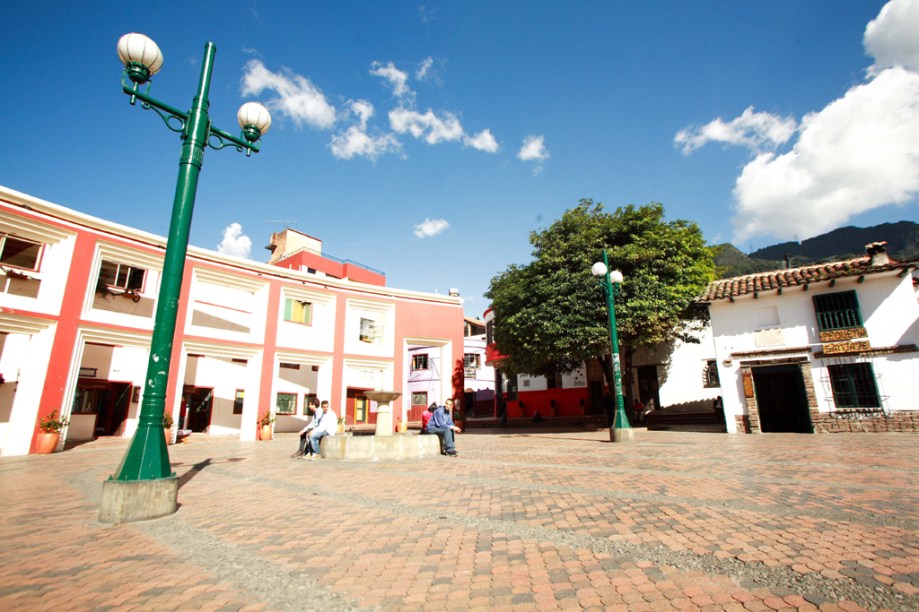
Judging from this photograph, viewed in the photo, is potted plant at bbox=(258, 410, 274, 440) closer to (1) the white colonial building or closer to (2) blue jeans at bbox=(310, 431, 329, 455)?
(2) blue jeans at bbox=(310, 431, 329, 455)

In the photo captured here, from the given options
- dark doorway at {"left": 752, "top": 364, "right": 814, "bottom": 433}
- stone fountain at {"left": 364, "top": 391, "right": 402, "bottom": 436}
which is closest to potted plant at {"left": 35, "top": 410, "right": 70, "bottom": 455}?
stone fountain at {"left": 364, "top": 391, "right": 402, "bottom": 436}

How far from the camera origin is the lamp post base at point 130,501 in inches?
186

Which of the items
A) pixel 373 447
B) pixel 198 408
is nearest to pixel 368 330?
pixel 198 408

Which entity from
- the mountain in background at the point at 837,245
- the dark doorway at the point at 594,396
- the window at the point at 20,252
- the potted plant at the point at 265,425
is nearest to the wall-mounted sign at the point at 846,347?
the dark doorway at the point at 594,396

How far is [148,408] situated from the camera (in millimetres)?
5078

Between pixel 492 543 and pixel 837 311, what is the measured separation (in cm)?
1684

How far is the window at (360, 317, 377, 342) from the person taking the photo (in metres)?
21.2

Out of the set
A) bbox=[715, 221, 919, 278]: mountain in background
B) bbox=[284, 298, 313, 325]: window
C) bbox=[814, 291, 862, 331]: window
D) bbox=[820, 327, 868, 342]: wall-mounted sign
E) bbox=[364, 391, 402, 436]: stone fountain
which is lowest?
bbox=[364, 391, 402, 436]: stone fountain

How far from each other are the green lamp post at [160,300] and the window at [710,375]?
83.4 feet

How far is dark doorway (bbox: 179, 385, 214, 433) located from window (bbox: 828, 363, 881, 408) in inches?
1026

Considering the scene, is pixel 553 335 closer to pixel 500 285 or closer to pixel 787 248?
pixel 500 285

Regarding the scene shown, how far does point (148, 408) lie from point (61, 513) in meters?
1.77

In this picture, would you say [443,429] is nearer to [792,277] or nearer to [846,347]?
[846,347]

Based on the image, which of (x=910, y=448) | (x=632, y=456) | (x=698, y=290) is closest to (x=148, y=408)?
(x=632, y=456)
